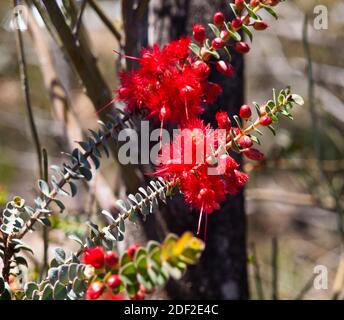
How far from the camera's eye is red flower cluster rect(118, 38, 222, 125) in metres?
0.85

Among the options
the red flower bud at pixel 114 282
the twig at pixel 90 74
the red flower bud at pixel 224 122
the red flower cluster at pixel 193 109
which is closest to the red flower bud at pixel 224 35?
the red flower cluster at pixel 193 109

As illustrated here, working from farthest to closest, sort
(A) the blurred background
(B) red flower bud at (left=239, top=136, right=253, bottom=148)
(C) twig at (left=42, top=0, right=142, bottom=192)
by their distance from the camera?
1. (A) the blurred background
2. (C) twig at (left=42, top=0, right=142, bottom=192)
3. (B) red flower bud at (left=239, top=136, right=253, bottom=148)

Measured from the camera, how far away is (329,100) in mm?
3053

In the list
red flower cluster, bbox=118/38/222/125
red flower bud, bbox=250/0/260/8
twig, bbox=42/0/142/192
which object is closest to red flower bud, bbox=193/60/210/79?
red flower cluster, bbox=118/38/222/125

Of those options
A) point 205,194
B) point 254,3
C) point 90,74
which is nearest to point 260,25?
point 254,3

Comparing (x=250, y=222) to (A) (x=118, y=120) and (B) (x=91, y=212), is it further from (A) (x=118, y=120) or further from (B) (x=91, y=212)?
(A) (x=118, y=120)

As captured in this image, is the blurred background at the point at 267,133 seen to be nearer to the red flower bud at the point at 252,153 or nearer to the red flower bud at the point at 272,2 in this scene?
the red flower bud at the point at 272,2

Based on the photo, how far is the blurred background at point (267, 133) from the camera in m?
1.33

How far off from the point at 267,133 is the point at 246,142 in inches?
146

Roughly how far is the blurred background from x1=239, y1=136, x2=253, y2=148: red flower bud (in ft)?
1.42

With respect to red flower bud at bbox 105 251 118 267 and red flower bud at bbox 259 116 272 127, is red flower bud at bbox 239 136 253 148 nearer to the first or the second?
red flower bud at bbox 259 116 272 127

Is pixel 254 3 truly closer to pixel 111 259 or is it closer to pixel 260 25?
pixel 260 25
